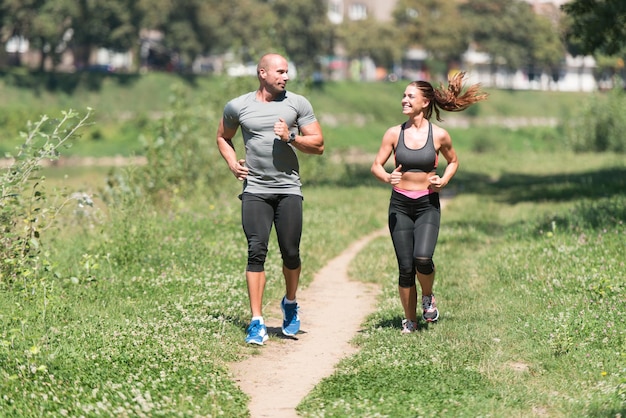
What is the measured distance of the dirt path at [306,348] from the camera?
863 cm

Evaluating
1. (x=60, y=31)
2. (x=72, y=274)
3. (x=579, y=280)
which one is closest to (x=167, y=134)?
(x=72, y=274)

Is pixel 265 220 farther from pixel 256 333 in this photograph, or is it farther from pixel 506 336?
pixel 506 336

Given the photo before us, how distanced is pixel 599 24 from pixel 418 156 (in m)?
16.6

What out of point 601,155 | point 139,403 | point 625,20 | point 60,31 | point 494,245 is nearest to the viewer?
point 139,403

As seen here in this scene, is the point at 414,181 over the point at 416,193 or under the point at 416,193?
over

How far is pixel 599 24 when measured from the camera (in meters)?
25.3

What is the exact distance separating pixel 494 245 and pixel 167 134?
10356 millimetres


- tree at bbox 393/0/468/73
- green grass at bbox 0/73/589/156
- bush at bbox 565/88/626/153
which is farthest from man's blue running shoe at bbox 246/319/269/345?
tree at bbox 393/0/468/73

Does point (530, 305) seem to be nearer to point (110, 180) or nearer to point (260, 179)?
point (260, 179)

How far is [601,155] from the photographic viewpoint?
148ft

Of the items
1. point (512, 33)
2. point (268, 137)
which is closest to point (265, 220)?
point (268, 137)

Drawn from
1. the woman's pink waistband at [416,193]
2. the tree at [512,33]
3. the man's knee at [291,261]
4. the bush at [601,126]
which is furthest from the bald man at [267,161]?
the tree at [512,33]

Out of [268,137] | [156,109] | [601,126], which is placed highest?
[268,137]

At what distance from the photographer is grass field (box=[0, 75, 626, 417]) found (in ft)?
26.2
